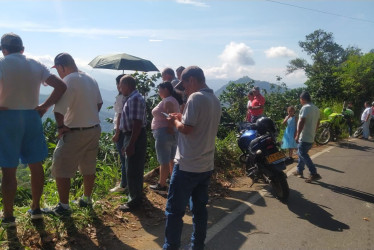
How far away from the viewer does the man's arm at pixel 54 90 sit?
11.8 ft

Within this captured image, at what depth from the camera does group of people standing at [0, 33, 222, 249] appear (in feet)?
10.4

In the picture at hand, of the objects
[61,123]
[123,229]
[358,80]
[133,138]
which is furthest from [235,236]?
[358,80]

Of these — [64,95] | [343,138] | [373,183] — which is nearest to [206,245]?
[64,95]

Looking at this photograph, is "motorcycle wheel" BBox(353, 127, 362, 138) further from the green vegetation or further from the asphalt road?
the asphalt road

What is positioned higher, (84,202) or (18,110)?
(18,110)

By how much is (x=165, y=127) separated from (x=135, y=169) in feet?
2.79

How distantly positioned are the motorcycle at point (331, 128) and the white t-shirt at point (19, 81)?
966 centimetres

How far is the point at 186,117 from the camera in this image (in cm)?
307

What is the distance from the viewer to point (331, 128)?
11.6 m

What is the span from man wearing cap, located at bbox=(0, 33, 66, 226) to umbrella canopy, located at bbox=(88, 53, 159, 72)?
14.4 feet

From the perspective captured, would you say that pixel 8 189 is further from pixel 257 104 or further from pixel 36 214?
pixel 257 104

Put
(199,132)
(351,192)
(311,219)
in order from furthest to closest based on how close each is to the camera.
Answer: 1. (351,192)
2. (311,219)
3. (199,132)

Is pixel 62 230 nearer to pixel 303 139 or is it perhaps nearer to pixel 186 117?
pixel 186 117

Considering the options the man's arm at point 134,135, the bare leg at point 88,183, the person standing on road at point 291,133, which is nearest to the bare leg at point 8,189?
the bare leg at point 88,183
